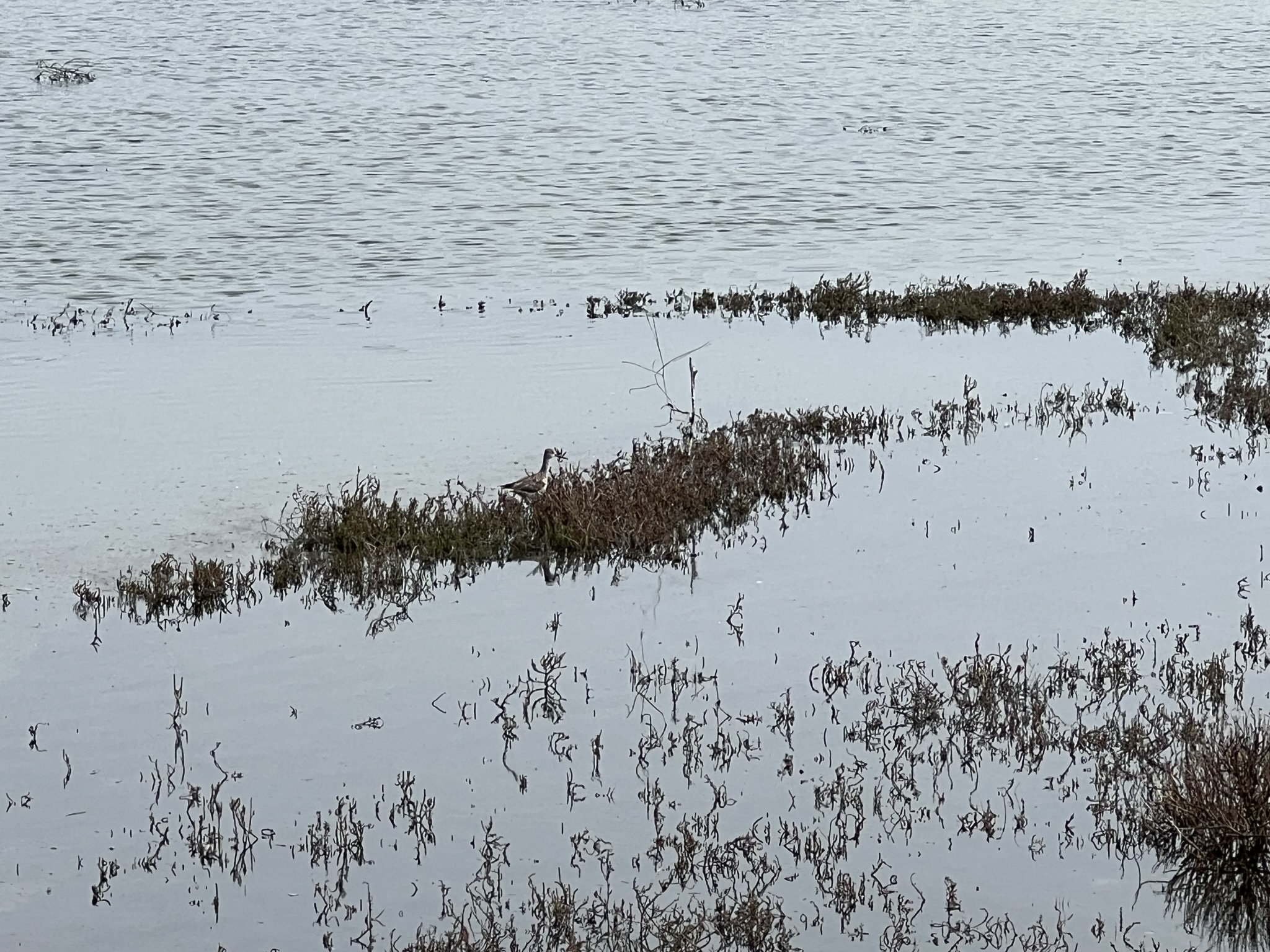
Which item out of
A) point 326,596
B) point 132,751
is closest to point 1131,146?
point 326,596

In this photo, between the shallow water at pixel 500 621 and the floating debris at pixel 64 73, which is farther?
the floating debris at pixel 64 73

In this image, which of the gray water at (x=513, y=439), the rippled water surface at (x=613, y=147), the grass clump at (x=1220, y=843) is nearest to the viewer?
the grass clump at (x=1220, y=843)

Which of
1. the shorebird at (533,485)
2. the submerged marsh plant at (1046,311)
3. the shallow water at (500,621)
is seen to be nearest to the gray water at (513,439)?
the shallow water at (500,621)

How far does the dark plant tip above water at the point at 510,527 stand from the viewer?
10.1 meters

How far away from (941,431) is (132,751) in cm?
800

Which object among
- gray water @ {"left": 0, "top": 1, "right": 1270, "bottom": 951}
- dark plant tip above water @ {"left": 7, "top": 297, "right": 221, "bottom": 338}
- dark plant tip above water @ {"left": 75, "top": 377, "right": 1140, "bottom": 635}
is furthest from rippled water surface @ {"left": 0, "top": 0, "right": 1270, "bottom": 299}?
dark plant tip above water @ {"left": 75, "top": 377, "right": 1140, "bottom": 635}

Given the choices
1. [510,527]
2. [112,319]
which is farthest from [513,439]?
[112,319]

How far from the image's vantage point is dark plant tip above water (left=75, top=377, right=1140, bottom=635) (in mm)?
10109

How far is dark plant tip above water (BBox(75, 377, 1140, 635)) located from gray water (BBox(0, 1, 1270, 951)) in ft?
0.91

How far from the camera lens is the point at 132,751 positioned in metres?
7.99

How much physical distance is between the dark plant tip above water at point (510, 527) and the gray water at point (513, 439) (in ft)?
0.91

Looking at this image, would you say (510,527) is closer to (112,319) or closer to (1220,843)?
(1220,843)

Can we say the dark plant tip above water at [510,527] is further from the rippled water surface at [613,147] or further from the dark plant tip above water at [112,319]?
the rippled water surface at [613,147]

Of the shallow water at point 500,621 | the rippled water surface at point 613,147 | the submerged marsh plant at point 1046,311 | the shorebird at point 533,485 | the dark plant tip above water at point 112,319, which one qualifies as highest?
the rippled water surface at point 613,147
